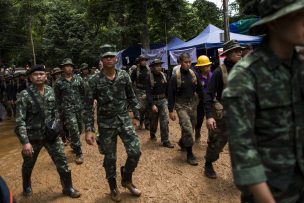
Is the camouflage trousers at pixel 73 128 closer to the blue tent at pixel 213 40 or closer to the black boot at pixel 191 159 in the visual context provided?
the black boot at pixel 191 159

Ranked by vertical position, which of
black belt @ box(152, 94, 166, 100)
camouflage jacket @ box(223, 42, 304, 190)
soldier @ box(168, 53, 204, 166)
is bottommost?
black belt @ box(152, 94, 166, 100)

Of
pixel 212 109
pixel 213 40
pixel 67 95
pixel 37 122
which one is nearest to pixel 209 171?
pixel 212 109

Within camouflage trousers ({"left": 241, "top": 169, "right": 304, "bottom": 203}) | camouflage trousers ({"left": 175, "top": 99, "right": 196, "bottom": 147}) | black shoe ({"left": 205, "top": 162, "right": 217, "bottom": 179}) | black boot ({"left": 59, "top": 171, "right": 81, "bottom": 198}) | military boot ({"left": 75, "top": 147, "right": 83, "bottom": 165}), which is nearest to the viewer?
camouflage trousers ({"left": 241, "top": 169, "right": 304, "bottom": 203})

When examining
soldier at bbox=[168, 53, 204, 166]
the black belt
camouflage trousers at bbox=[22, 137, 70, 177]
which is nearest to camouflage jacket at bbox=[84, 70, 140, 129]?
camouflage trousers at bbox=[22, 137, 70, 177]

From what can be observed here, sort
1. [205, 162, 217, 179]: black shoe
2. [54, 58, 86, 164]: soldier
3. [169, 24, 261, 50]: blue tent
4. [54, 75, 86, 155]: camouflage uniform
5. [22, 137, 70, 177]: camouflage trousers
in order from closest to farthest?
[22, 137, 70, 177]: camouflage trousers → [205, 162, 217, 179]: black shoe → [54, 75, 86, 155]: camouflage uniform → [54, 58, 86, 164]: soldier → [169, 24, 261, 50]: blue tent

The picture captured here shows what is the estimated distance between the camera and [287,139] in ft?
6.81

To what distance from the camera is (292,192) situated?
216 centimetres

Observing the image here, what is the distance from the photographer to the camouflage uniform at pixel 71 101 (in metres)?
8.14

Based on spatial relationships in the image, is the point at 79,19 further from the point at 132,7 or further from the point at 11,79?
the point at 11,79

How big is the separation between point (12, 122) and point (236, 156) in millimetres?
14991

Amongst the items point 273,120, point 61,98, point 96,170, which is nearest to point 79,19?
point 61,98

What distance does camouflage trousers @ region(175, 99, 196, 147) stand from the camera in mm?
6777

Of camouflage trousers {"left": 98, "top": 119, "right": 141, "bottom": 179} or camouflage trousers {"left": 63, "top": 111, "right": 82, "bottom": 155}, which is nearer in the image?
camouflage trousers {"left": 98, "top": 119, "right": 141, "bottom": 179}

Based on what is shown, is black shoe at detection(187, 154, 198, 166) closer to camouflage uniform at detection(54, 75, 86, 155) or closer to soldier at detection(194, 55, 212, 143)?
soldier at detection(194, 55, 212, 143)
